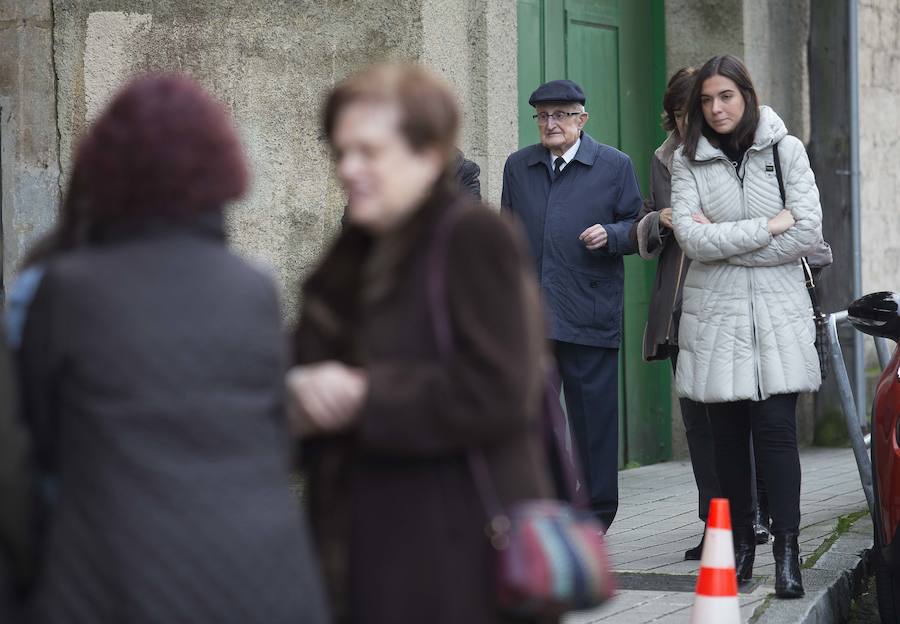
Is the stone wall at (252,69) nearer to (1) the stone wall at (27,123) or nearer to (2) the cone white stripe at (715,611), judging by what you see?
(1) the stone wall at (27,123)

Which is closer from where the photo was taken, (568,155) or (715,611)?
(715,611)

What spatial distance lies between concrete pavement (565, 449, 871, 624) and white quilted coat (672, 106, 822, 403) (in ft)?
2.41

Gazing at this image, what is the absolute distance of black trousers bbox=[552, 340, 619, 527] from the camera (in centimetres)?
722

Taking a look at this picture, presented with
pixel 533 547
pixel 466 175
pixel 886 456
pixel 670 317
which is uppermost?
pixel 466 175

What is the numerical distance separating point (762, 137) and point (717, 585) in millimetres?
1922

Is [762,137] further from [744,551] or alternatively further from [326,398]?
[326,398]

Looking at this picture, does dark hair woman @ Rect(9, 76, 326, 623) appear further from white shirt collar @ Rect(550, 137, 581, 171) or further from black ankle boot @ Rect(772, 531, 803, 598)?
white shirt collar @ Rect(550, 137, 581, 171)

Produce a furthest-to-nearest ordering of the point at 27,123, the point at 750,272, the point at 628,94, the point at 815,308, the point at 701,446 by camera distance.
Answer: the point at 628,94 → the point at 27,123 → the point at 701,446 → the point at 815,308 → the point at 750,272

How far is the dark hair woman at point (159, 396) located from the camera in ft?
8.13

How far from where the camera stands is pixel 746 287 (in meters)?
6.26

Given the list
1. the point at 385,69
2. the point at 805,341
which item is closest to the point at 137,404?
the point at 385,69

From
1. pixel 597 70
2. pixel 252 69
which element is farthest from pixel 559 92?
pixel 597 70

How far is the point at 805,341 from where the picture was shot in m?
→ 6.25

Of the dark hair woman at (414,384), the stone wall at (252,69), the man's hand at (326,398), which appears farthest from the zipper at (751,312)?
the man's hand at (326,398)
